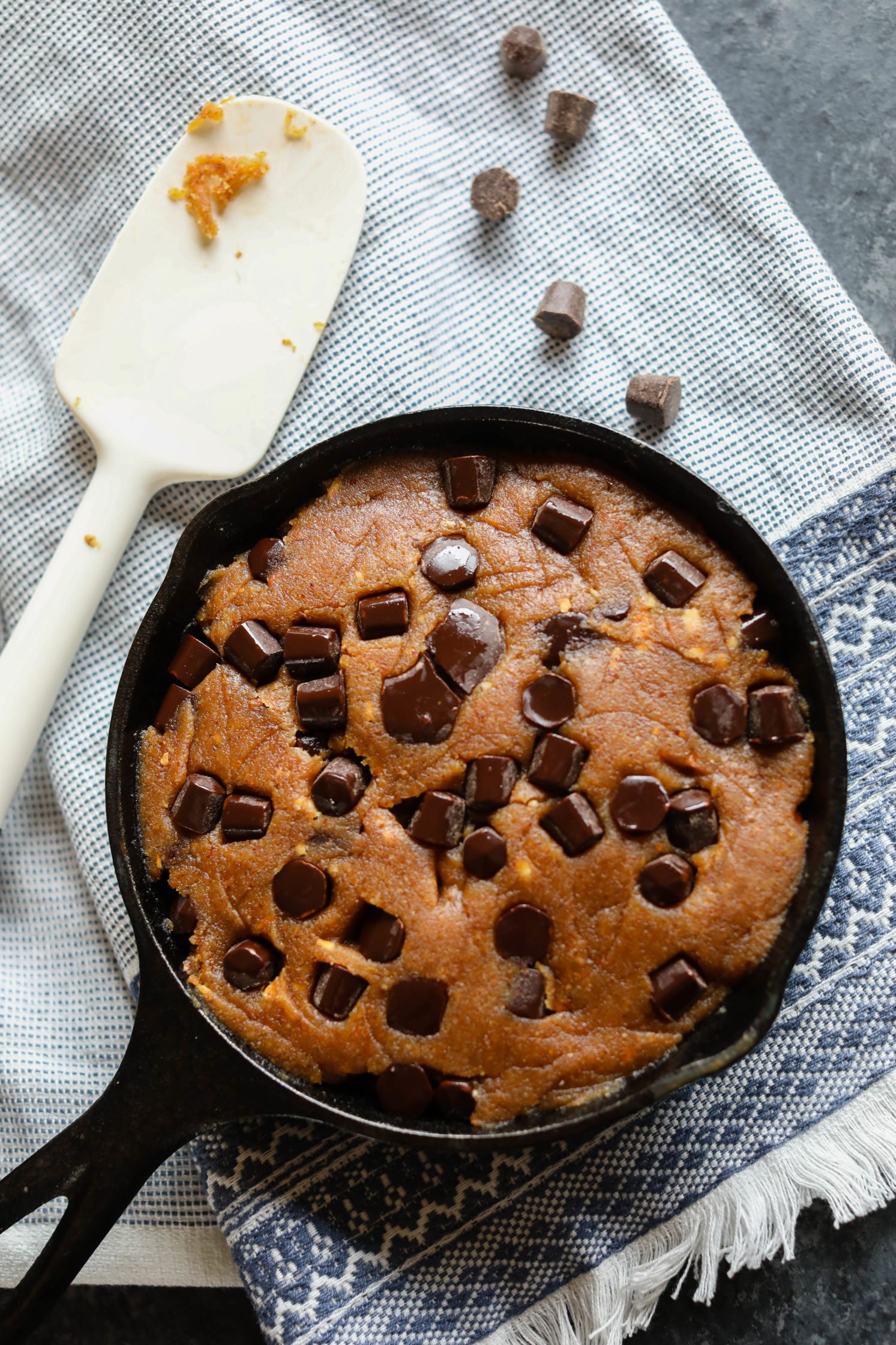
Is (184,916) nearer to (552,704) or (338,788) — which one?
(338,788)

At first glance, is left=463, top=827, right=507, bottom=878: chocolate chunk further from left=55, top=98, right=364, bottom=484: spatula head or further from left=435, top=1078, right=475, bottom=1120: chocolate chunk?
left=55, top=98, right=364, bottom=484: spatula head

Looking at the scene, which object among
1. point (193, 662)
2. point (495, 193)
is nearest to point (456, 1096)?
point (193, 662)

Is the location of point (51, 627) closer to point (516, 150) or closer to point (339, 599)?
point (339, 599)

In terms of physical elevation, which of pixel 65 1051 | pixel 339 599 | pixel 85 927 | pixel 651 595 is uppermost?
pixel 651 595

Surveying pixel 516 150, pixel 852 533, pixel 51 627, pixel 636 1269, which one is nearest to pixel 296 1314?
pixel 636 1269

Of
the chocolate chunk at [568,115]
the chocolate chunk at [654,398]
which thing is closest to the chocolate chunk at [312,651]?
the chocolate chunk at [654,398]

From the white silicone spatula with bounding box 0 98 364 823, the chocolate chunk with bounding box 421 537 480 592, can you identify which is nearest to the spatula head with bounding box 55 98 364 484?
the white silicone spatula with bounding box 0 98 364 823

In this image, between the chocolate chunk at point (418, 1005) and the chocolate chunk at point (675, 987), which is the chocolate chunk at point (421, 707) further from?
the chocolate chunk at point (675, 987)
